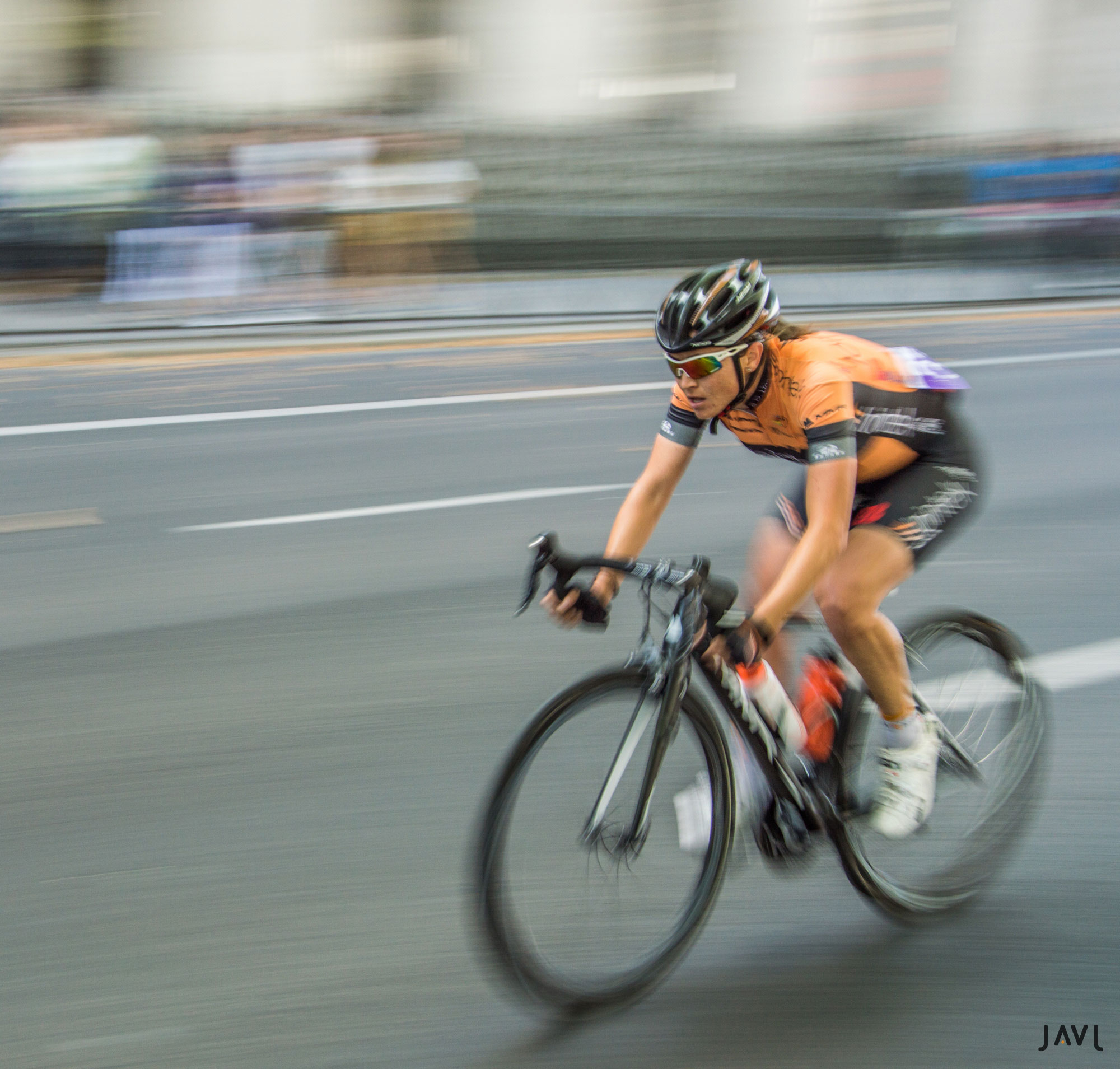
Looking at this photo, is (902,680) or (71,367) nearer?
(902,680)

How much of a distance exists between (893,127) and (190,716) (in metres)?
19.2

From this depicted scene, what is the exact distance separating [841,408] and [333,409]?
7319 millimetres

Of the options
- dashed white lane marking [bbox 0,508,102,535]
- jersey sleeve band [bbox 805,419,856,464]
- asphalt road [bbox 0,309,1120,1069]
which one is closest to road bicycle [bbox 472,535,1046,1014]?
asphalt road [bbox 0,309,1120,1069]

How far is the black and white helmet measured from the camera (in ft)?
10.6

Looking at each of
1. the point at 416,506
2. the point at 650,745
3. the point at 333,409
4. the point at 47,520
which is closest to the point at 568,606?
the point at 650,745

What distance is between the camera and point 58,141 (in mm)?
13734

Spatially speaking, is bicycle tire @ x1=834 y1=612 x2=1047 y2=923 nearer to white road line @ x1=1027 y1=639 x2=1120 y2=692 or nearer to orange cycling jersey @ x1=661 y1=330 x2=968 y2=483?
orange cycling jersey @ x1=661 y1=330 x2=968 y2=483

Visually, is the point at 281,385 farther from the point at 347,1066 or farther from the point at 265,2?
the point at 265,2

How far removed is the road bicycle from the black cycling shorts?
336mm

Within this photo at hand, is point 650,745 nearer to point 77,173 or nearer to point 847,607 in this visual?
point 847,607

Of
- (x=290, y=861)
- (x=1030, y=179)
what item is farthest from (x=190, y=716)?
(x=1030, y=179)

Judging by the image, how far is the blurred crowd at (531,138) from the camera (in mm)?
14070

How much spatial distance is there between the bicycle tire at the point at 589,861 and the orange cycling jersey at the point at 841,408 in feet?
2.47

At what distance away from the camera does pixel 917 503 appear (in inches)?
144
